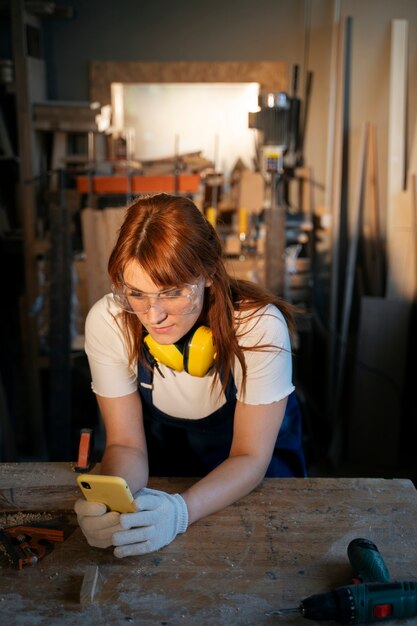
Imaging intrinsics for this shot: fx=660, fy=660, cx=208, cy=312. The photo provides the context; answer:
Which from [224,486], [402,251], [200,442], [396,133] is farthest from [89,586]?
[396,133]

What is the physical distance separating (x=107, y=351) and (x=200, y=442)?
0.43 m

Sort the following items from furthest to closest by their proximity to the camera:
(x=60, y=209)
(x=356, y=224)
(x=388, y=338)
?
1. (x=356, y=224)
2. (x=388, y=338)
3. (x=60, y=209)

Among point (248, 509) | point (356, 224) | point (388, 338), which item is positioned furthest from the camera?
point (356, 224)

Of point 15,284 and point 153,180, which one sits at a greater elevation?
point 153,180

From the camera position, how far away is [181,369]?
1.64 metres

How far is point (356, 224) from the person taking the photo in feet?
13.4

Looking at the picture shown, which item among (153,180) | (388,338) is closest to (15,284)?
(153,180)

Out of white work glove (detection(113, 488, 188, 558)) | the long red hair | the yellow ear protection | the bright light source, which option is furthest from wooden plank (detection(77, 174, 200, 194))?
white work glove (detection(113, 488, 188, 558))

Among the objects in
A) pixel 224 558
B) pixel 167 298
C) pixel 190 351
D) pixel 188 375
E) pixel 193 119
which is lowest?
pixel 224 558

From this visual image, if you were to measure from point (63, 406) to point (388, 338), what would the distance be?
183cm

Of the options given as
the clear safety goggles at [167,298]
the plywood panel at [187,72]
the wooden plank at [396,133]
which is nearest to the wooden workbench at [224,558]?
the clear safety goggles at [167,298]

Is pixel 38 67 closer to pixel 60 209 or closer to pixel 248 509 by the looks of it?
pixel 60 209

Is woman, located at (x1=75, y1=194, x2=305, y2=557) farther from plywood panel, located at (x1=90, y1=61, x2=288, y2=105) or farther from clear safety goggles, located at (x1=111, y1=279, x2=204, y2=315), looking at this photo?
plywood panel, located at (x1=90, y1=61, x2=288, y2=105)

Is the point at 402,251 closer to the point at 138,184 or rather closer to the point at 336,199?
the point at 336,199
